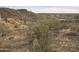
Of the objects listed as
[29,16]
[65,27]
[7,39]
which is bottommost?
[7,39]

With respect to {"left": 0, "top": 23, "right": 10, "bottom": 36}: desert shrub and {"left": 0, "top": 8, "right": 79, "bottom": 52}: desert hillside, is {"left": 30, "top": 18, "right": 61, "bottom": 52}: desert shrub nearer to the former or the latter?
{"left": 0, "top": 8, "right": 79, "bottom": 52}: desert hillside

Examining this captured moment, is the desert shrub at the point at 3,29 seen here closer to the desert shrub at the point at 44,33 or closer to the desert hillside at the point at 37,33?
the desert hillside at the point at 37,33

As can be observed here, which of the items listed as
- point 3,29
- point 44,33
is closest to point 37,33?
point 44,33

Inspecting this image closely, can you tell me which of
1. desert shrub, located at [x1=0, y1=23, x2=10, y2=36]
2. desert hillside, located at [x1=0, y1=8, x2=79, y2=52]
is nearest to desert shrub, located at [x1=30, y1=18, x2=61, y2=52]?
desert hillside, located at [x1=0, y1=8, x2=79, y2=52]

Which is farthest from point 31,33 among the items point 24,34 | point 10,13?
point 10,13

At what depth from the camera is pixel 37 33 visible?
4.31 ft

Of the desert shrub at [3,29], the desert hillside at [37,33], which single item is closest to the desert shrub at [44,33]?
the desert hillside at [37,33]

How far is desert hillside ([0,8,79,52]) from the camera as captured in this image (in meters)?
1.31

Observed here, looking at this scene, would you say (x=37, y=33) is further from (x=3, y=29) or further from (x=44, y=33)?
(x=3, y=29)

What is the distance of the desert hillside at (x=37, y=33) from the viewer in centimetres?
131

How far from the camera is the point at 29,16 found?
4.38 ft

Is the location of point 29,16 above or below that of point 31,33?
above
